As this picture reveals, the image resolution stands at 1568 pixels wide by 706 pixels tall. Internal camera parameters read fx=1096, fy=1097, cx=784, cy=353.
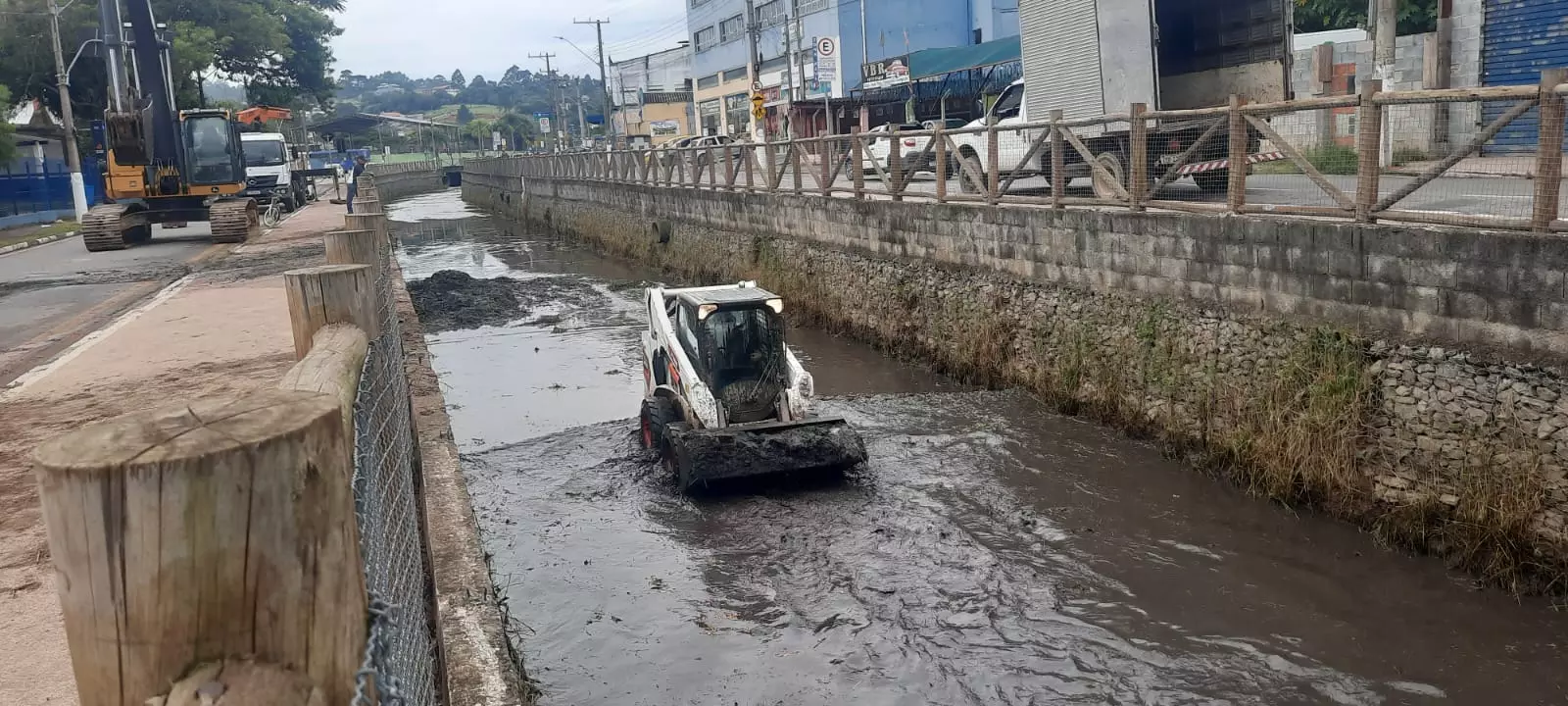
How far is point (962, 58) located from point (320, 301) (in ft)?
120

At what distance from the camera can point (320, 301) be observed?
343 centimetres

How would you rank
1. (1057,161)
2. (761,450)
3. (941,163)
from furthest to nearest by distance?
(941,163) → (1057,161) → (761,450)

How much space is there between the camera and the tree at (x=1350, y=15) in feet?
81.4

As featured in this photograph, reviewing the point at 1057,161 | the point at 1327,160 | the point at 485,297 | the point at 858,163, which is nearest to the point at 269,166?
the point at 485,297

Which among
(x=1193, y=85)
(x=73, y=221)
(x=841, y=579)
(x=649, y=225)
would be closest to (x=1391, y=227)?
(x=841, y=579)

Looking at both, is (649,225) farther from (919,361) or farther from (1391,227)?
(1391,227)

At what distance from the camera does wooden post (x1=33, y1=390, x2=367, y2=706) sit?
1.21 meters

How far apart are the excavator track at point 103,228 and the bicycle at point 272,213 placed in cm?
427

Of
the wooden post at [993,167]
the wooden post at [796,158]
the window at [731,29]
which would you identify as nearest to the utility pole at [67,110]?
the wooden post at [796,158]

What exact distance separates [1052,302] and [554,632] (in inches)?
266

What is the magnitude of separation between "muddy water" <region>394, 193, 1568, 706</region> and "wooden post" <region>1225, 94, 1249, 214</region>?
234 centimetres

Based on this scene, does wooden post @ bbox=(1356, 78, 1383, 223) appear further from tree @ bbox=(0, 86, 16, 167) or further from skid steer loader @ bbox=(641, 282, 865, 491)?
tree @ bbox=(0, 86, 16, 167)

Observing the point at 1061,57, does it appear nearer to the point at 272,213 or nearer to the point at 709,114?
the point at 272,213

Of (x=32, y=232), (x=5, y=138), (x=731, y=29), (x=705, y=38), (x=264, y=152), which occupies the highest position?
(x=705, y=38)
